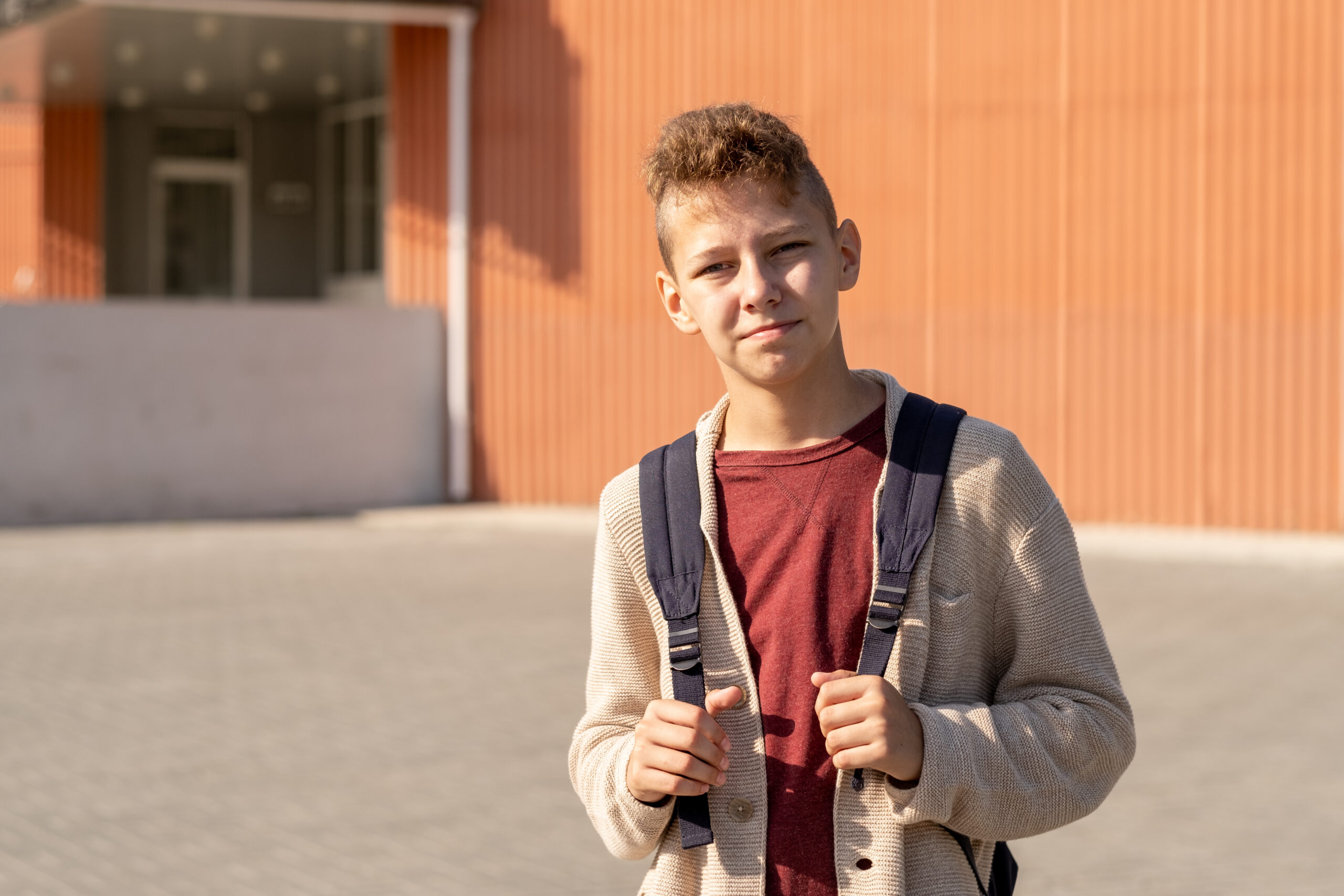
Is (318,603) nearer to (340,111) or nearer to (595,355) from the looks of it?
(595,355)

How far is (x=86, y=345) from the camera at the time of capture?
17891mm

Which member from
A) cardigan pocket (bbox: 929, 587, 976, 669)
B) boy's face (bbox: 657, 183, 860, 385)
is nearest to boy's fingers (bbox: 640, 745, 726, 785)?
cardigan pocket (bbox: 929, 587, 976, 669)

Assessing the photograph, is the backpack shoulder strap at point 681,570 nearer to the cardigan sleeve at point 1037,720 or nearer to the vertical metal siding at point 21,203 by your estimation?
the cardigan sleeve at point 1037,720

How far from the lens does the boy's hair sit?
1969 mm

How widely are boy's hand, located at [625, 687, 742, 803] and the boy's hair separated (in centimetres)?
61

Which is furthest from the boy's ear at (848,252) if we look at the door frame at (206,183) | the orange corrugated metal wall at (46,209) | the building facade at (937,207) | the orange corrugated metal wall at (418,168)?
the door frame at (206,183)

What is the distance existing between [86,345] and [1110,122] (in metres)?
11.3

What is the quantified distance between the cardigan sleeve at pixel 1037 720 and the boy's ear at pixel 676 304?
51 cm

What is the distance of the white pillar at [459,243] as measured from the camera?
61.6 ft

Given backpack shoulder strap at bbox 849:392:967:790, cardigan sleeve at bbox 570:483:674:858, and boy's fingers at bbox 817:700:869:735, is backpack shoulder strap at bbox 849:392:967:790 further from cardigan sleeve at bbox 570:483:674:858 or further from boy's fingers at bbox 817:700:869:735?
cardigan sleeve at bbox 570:483:674:858

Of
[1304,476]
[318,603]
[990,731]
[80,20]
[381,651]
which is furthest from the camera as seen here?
[80,20]

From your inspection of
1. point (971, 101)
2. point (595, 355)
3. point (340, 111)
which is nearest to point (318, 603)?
point (595, 355)

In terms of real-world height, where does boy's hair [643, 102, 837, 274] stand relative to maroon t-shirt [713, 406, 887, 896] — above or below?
above

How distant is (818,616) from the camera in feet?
6.38
